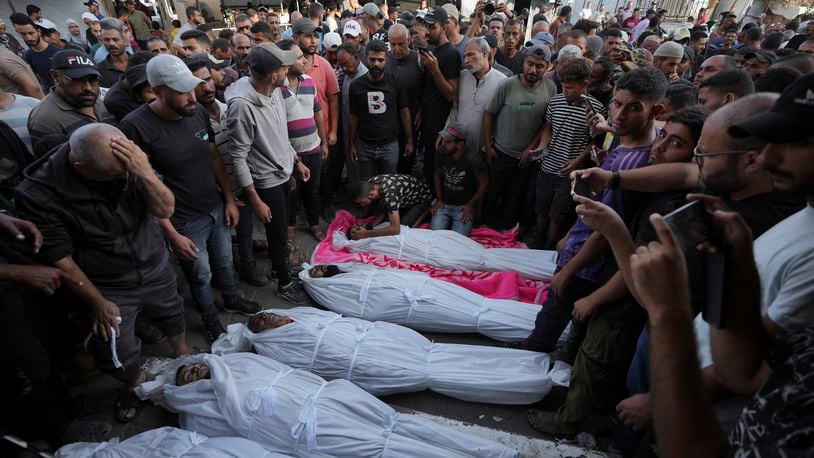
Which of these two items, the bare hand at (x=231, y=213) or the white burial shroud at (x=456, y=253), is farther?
the white burial shroud at (x=456, y=253)

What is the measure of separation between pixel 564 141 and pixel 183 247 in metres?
3.35

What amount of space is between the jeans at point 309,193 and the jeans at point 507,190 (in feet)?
6.52

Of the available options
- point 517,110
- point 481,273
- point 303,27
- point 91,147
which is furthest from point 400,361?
point 303,27

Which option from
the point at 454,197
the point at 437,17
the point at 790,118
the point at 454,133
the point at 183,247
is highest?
the point at 437,17

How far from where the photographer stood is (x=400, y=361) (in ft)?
9.07

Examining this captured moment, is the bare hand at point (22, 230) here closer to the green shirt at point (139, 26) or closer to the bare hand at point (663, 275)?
the bare hand at point (663, 275)

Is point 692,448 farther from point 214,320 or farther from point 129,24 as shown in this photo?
point 129,24

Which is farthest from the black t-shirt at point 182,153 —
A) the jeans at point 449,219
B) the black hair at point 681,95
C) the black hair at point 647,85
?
the black hair at point 681,95

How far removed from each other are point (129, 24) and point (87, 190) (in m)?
9.45

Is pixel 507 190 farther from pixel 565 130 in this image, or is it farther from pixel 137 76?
pixel 137 76

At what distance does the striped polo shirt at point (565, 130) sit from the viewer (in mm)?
3688

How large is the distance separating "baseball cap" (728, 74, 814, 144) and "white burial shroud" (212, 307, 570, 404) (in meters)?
2.02

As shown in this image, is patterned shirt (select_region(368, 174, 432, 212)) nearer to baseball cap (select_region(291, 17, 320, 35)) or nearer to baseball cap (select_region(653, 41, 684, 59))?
baseball cap (select_region(291, 17, 320, 35))

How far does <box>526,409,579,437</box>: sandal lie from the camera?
2.49 meters
